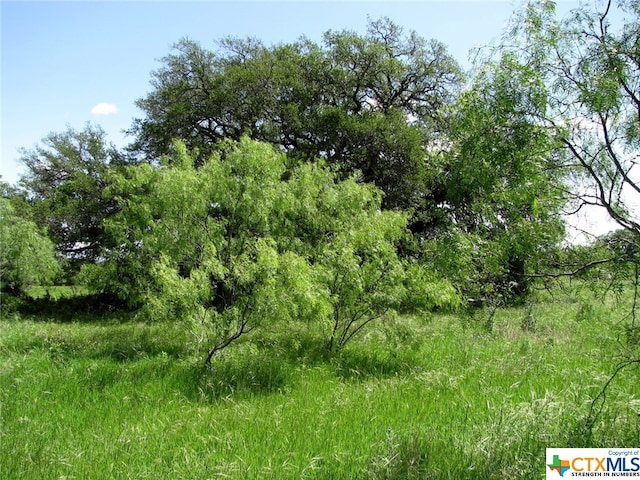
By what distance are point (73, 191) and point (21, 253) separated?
6013mm

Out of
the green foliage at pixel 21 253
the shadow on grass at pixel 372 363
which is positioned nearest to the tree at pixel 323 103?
the green foliage at pixel 21 253

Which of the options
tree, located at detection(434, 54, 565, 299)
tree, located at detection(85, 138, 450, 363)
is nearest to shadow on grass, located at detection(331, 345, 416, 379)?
tree, located at detection(85, 138, 450, 363)

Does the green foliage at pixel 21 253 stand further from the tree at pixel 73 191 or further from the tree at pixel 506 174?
the tree at pixel 506 174

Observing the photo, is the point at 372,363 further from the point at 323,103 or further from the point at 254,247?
the point at 323,103

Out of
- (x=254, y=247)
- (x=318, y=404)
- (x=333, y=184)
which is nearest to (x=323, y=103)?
(x=333, y=184)

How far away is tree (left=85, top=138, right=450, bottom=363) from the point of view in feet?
26.3

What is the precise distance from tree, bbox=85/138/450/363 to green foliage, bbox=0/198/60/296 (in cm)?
450

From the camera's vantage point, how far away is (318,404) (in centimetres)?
669

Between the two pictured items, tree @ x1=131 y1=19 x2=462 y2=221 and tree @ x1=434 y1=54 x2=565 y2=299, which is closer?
tree @ x1=434 y1=54 x2=565 y2=299

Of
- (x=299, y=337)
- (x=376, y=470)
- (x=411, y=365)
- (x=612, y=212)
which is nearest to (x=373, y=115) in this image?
(x=299, y=337)

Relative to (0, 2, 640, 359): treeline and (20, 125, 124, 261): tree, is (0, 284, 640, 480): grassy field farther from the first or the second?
(20, 125, 124, 261): tree

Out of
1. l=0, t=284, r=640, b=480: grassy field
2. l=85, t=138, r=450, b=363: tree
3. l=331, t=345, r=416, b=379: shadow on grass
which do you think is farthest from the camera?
l=331, t=345, r=416, b=379: shadow on grass

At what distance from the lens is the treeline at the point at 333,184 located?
467cm

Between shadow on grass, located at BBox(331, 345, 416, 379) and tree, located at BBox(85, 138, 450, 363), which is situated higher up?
tree, located at BBox(85, 138, 450, 363)
